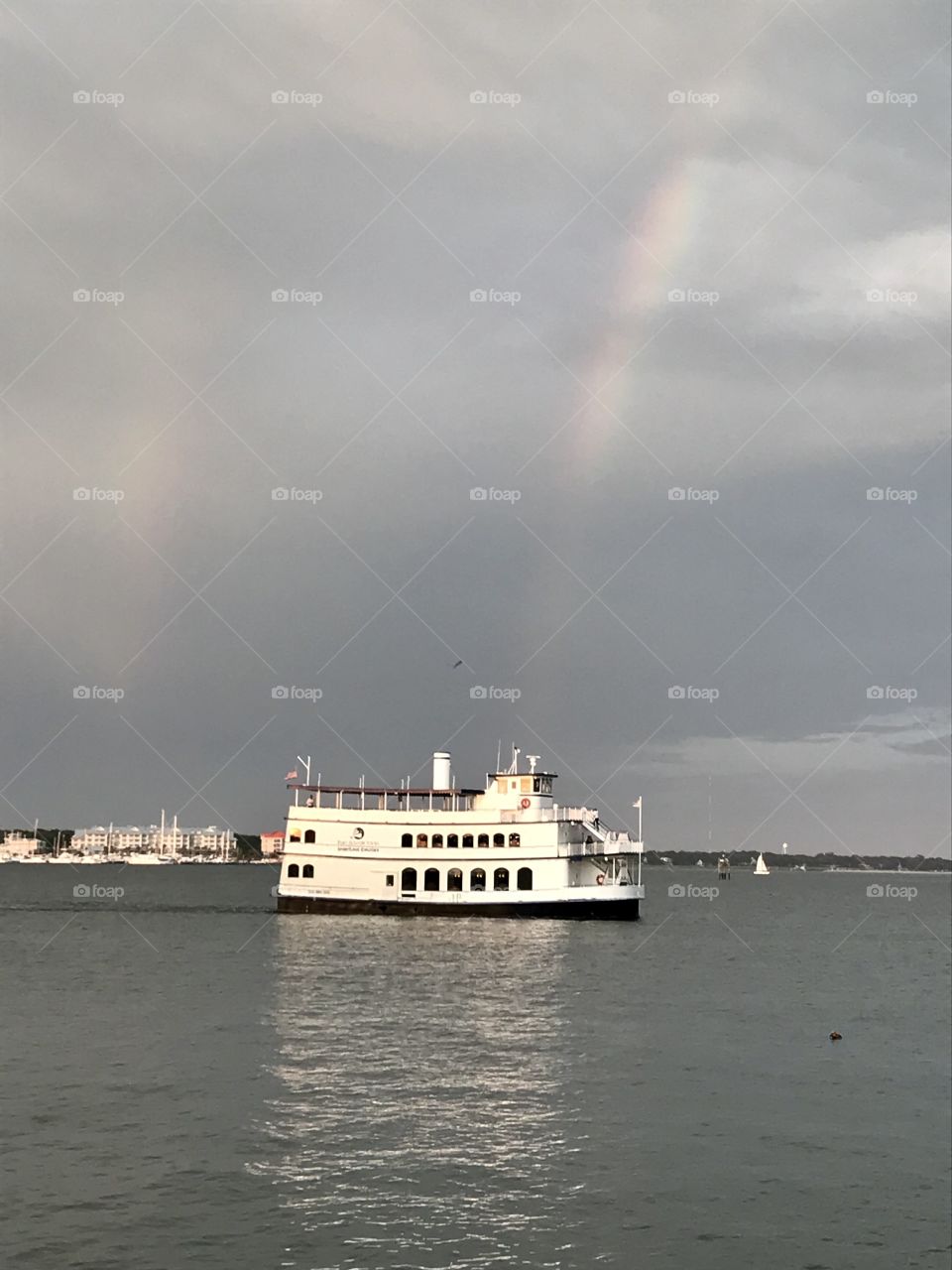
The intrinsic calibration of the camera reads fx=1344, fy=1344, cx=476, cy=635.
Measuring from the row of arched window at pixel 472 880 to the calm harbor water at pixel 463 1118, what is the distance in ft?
64.4

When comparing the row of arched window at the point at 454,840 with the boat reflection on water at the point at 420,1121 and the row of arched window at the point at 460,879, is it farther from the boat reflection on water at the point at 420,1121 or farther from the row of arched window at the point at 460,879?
the boat reflection on water at the point at 420,1121

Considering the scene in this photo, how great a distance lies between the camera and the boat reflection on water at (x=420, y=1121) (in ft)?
60.6

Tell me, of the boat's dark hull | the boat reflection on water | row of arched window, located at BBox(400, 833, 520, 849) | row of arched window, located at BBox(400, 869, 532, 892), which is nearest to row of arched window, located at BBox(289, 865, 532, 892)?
row of arched window, located at BBox(400, 869, 532, 892)

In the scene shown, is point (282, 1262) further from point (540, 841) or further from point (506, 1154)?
point (540, 841)

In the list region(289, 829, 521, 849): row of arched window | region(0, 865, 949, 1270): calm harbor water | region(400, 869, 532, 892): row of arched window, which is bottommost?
region(0, 865, 949, 1270): calm harbor water

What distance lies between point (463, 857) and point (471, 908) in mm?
2803

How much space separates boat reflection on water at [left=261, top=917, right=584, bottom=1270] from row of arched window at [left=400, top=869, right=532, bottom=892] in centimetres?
2518

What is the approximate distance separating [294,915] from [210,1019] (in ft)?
145

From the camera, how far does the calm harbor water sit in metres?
18.5

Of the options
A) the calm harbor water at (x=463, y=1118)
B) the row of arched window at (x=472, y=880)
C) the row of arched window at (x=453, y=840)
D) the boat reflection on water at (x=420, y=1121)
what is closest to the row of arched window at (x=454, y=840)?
the row of arched window at (x=453, y=840)

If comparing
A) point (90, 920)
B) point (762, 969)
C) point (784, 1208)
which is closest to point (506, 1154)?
point (784, 1208)

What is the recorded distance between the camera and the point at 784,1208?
20.4 m

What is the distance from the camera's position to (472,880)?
2940 inches

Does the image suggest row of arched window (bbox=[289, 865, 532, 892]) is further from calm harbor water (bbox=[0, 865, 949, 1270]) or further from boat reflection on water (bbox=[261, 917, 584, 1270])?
boat reflection on water (bbox=[261, 917, 584, 1270])
